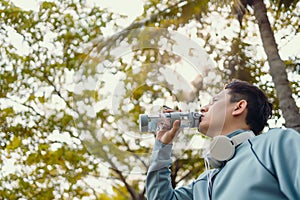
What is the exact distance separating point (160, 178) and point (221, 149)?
39cm

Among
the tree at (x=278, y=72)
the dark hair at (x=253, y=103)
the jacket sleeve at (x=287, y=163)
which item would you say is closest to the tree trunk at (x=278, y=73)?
the tree at (x=278, y=72)

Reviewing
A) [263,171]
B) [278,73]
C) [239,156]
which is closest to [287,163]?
[263,171]

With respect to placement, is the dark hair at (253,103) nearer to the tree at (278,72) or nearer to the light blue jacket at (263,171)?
the light blue jacket at (263,171)

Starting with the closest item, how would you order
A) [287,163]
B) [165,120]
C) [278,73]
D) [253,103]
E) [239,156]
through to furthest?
[287,163], [239,156], [165,120], [253,103], [278,73]

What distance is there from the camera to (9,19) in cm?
1021

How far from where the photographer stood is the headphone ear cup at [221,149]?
5.95ft

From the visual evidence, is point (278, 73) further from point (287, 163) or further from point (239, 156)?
point (287, 163)

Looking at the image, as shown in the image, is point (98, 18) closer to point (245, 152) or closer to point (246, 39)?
point (246, 39)

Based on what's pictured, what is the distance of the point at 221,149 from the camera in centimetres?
184

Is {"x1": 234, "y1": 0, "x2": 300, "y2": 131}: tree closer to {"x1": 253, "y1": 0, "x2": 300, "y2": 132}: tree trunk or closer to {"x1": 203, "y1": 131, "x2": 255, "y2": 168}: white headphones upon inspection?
{"x1": 253, "y1": 0, "x2": 300, "y2": 132}: tree trunk

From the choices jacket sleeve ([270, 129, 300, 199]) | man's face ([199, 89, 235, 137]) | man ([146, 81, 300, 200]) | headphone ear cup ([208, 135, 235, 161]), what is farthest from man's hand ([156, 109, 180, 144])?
jacket sleeve ([270, 129, 300, 199])

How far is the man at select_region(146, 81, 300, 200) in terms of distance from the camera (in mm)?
1559

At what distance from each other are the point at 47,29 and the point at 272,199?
8.97 m

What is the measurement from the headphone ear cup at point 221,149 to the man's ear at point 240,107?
0.23m
